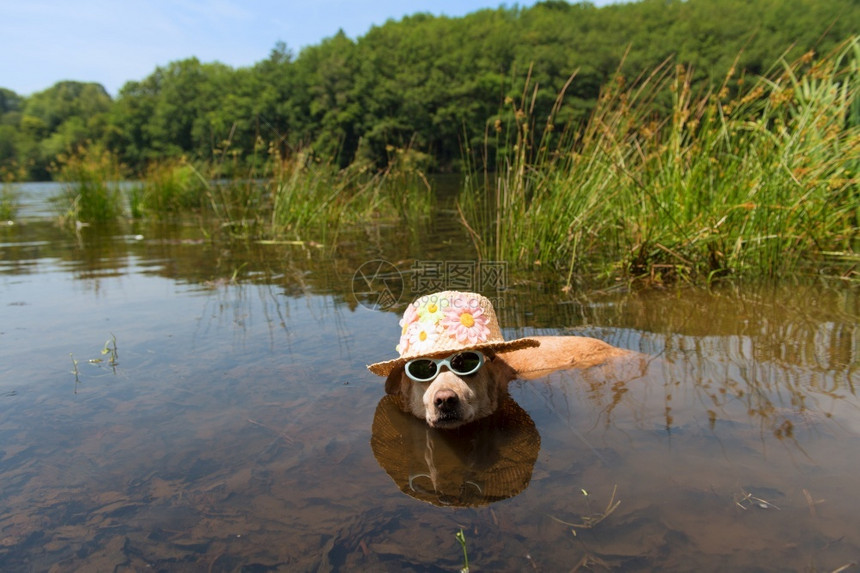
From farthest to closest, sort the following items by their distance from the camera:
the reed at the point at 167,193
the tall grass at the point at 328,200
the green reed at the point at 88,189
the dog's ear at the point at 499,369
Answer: the reed at the point at 167,193
the green reed at the point at 88,189
the tall grass at the point at 328,200
the dog's ear at the point at 499,369

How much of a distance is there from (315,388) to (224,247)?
4.95 metres

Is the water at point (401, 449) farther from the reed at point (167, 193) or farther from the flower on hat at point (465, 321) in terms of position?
the reed at point (167, 193)

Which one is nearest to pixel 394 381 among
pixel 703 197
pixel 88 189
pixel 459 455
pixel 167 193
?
pixel 459 455

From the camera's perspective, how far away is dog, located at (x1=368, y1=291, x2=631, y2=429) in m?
2.09

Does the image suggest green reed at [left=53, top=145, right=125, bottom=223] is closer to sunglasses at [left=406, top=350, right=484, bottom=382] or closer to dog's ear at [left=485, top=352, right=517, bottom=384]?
→ dog's ear at [left=485, top=352, right=517, bottom=384]

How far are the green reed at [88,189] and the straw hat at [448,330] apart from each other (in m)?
9.83

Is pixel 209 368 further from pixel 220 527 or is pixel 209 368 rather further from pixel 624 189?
pixel 624 189

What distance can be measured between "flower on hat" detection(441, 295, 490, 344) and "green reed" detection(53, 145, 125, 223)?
9971mm

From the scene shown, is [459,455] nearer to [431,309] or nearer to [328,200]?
[431,309]

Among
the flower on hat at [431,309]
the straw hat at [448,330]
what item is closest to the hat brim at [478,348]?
the straw hat at [448,330]

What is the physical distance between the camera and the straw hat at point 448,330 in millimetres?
2158

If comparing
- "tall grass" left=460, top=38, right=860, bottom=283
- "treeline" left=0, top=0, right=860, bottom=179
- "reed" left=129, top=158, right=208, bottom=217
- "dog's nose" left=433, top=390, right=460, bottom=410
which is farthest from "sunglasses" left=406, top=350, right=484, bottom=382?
"reed" left=129, top=158, right=208, bottom=217

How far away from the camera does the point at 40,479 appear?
1.80 m

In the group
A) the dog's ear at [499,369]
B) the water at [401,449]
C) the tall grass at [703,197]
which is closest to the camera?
the water at [401,449]
